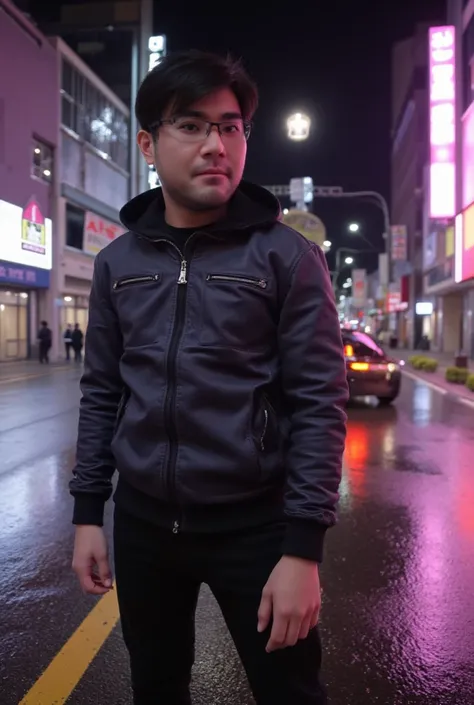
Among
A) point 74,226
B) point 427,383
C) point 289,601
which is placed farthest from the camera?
point 74,226

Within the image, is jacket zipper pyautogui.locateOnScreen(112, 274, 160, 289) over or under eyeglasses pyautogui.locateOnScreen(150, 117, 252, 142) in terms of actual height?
under

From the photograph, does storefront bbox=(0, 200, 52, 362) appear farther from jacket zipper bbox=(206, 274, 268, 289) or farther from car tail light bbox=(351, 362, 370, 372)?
jacket zipper bbox=(206, 274, 268, 289)

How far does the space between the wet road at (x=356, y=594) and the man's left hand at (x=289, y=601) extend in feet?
4.89

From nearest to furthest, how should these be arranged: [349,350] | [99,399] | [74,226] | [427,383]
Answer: [99,399] → [349,350] → [427,383] → [74,226]

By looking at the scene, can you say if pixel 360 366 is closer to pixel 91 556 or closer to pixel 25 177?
pixel 91 556

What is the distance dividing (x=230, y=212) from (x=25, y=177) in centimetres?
2857

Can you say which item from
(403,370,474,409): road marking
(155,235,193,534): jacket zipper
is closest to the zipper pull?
(155,235,193,534): jacket zipper

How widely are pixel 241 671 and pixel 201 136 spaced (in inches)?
97.8

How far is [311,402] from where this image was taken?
1.70 meters

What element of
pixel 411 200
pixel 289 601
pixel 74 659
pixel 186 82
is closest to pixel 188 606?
Result: pixel 289 601

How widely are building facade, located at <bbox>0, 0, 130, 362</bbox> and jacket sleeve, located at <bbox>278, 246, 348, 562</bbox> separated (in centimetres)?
2582

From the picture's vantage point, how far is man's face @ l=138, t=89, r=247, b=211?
181 centimetres

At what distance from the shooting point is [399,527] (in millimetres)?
5504

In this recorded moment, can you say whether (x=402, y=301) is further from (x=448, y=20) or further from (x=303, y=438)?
(x=303, y=438)
